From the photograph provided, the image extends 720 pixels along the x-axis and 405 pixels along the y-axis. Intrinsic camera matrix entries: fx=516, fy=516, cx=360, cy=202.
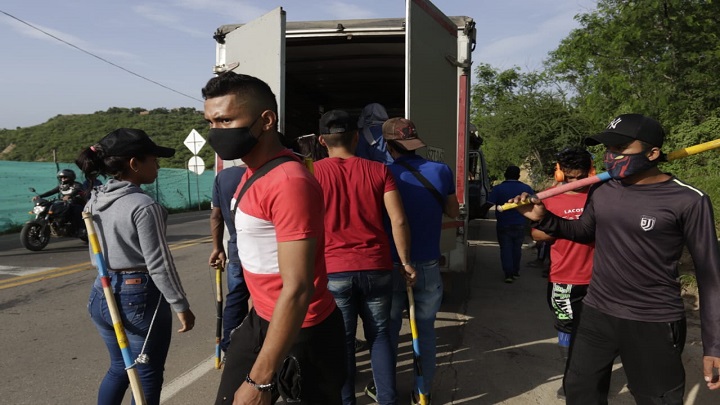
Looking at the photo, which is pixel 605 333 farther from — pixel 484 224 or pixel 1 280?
pixel 484 224

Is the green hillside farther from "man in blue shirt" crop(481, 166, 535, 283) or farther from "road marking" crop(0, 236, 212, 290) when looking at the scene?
"man in blue shirt" crop(481, 166, 535, 283)

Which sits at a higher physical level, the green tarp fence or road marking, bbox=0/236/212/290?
the green tarp fence

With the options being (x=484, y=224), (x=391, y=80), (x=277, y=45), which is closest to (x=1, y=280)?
(x=277, y=45)

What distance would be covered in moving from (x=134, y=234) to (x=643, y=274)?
8.36 ft

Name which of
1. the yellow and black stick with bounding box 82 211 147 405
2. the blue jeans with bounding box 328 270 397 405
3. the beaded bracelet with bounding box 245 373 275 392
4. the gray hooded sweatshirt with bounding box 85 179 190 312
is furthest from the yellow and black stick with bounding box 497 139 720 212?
the yellow and black stick with bounding box 82 211 147 405

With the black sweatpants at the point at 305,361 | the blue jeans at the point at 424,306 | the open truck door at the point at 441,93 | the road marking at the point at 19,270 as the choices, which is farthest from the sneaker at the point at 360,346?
the road marking at the point at 19,270

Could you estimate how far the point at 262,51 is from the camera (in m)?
4.84

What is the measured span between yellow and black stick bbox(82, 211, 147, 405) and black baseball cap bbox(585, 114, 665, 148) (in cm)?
256

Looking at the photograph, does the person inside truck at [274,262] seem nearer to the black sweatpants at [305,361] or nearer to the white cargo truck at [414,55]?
the black sweatpants at [305,361]

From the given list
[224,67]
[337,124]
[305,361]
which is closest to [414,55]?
[337,124]

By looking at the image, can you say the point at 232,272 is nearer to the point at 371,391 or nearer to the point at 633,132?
the point at 371,391

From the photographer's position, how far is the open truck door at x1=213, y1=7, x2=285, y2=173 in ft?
15.3

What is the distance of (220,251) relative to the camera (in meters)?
4.56

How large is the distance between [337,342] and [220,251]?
8.92 ft
